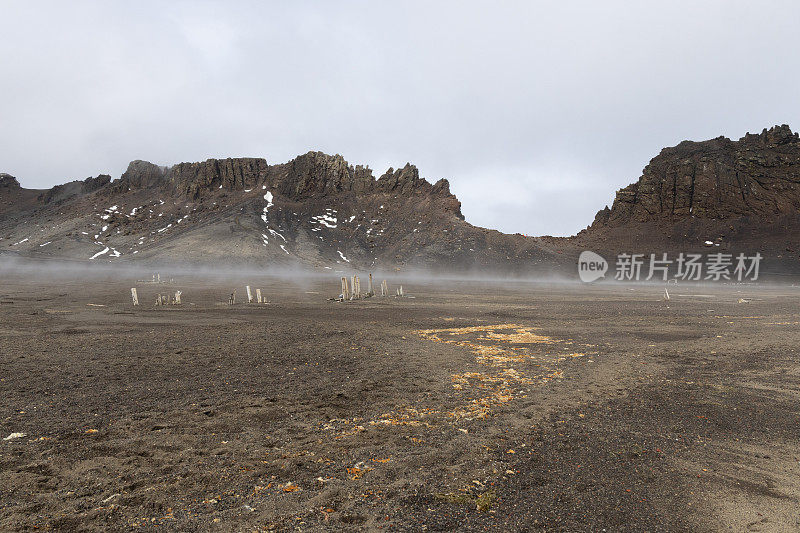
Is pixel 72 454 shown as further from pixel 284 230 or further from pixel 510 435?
pixel 284 230

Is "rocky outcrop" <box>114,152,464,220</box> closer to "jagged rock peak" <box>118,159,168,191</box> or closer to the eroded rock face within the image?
"jagged rock peak" <box>118,159,168,191</box>

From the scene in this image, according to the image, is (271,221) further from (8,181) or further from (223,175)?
(8,181)

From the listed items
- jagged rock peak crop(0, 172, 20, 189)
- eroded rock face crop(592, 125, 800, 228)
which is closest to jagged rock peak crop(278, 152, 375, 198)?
eroded rock face crop(592, 125, 800, 228)

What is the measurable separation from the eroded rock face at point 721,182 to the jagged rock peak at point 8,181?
752ft

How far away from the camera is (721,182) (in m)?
96.1

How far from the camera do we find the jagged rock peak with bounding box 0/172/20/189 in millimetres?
171000

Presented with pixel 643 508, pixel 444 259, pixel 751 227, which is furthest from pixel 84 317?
pixel 751 227

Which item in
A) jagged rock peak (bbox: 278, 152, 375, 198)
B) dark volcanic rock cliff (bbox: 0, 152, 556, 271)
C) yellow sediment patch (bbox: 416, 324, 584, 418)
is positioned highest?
jagged rock peak (bbox: 278, 152, 375, 198)

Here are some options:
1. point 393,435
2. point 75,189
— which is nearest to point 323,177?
point 75,189

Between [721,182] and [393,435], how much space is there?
119m

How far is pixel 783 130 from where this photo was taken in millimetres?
96562

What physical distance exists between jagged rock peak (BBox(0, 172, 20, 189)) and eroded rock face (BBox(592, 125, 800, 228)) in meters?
229

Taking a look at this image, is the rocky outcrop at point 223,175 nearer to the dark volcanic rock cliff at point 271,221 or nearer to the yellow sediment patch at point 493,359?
the dark volcanic rock cliff at point 271,221

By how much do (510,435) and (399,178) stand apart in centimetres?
11399
